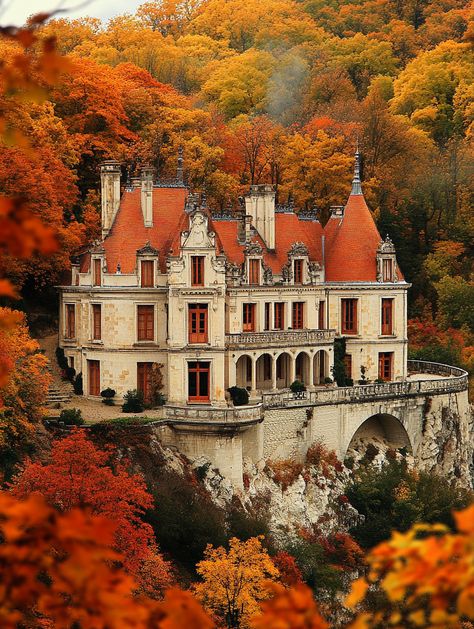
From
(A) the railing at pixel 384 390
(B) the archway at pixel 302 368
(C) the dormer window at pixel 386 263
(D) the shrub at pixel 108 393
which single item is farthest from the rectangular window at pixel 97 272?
(C) the dormer window at pixel 386 263

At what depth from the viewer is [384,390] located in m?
54.4

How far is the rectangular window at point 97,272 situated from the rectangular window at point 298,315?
309 inches

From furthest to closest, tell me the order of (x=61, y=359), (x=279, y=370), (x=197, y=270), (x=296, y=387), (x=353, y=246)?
(x=353, y=246)
(x=279, y=370)
(x=61, y=359)
(x=296, y=387)
(x=197, y=270)

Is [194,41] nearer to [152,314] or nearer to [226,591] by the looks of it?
[152,314]

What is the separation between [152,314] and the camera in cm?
5128

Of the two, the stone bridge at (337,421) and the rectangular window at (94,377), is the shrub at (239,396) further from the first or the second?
the rectangular window at (94,377)

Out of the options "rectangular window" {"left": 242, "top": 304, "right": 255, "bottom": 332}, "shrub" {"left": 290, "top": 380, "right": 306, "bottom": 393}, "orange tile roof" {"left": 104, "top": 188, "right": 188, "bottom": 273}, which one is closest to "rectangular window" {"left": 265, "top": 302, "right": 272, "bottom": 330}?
"rectangular window" {"left": 242, "top": 304, "right": 255, "bottom": 332}

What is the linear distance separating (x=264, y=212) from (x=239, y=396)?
8971mm

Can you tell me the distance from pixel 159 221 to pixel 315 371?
8.58 meters

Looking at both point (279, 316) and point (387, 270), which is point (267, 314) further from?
point (387, 270)

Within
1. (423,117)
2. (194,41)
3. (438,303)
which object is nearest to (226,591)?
(438,303)

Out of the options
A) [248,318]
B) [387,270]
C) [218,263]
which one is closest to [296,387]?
[248,318]

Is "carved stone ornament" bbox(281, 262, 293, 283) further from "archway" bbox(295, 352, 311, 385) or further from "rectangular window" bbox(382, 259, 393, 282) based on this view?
"rectangular window" bbox(382, 259, 393, 282)

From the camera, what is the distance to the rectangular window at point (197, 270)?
48406 millimetres
